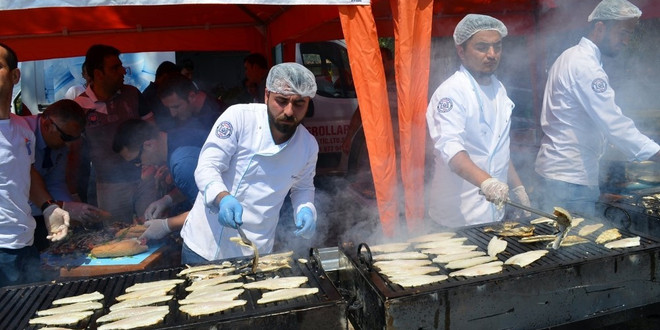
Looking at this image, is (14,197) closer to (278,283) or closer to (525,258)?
(278,283)

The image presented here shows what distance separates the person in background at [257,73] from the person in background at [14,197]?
3764 millimetres

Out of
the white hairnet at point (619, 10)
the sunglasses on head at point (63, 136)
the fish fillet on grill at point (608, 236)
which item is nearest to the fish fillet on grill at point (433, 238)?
the fish fillet on grill at point (608, 236)

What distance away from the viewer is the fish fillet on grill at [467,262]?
7.82ft

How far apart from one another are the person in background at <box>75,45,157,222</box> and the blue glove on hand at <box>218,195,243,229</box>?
217 cm

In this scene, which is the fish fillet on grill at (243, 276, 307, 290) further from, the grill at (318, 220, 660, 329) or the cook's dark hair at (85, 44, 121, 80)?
the cook's dark hair at (85, 44, 121, 80)

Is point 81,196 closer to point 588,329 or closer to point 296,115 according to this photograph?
point 296,115

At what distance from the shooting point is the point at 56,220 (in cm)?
307

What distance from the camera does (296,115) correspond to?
2.82 metres

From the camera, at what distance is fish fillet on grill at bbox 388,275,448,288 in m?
2.16

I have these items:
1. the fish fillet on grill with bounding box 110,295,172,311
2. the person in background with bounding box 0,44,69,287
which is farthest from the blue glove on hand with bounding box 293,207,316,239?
the person in background with bounding box 0,44,69,287

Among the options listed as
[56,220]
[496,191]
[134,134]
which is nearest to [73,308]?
[56,220]

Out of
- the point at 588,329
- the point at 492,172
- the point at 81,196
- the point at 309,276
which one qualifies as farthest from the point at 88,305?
the point at 81,196

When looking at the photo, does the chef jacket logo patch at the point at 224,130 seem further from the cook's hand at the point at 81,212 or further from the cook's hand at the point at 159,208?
the cook's hand at the point at 81,212

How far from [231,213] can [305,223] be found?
527 mm
